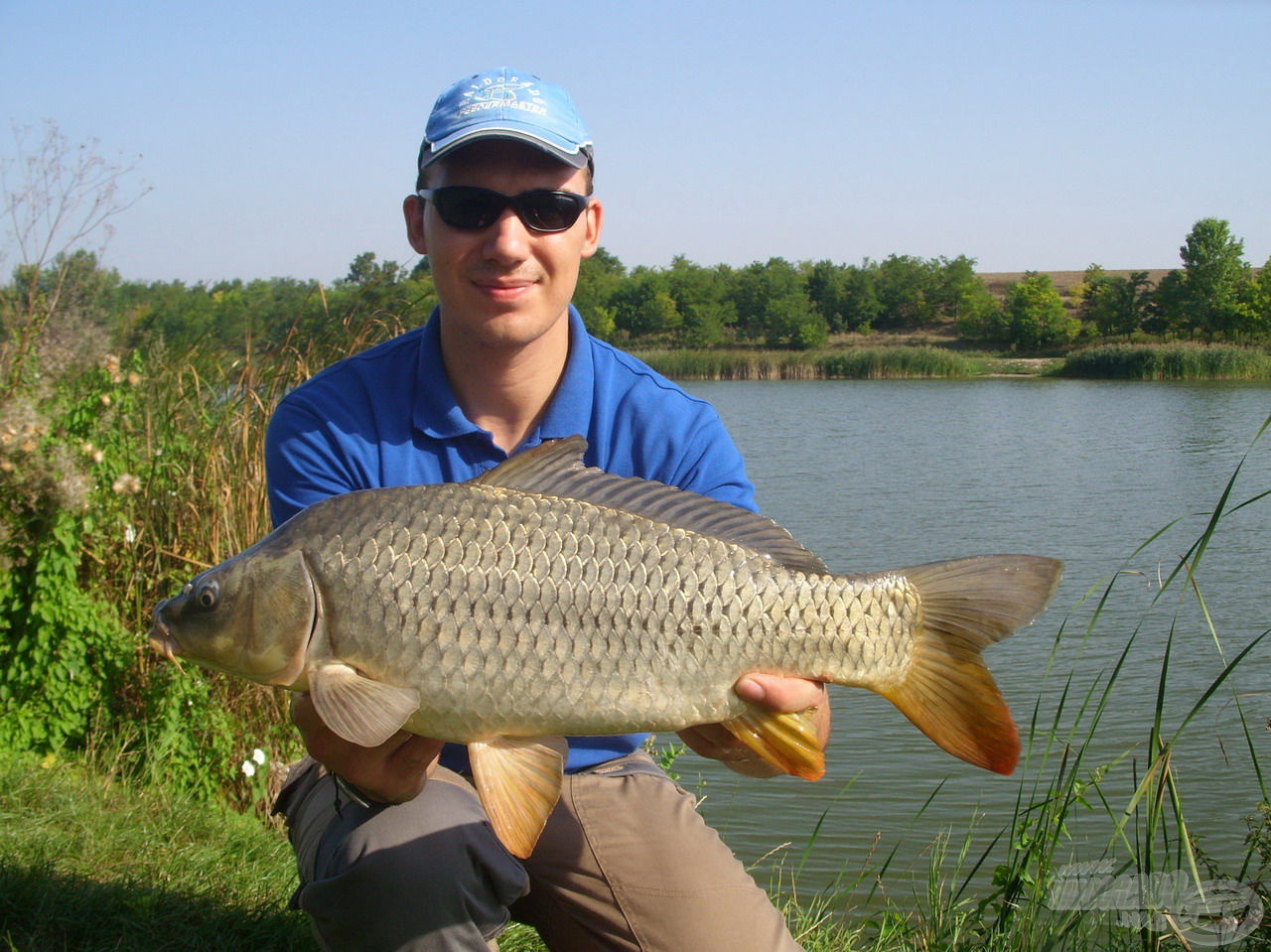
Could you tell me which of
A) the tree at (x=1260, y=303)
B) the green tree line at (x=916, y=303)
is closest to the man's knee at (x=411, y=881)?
the green tree line at (x=916, y=303)

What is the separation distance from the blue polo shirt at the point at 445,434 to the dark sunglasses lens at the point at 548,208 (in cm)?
27

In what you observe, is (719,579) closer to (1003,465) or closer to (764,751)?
(764,751)

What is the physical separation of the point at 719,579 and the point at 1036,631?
640cm

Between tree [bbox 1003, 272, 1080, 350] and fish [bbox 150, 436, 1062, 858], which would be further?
tree [bbox 1003, 272, 1080, 350]

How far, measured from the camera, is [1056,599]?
335 inches

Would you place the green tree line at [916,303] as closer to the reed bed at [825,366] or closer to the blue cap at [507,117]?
the reed bed at [825,366]

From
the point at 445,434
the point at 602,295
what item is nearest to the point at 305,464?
the point at 445,434

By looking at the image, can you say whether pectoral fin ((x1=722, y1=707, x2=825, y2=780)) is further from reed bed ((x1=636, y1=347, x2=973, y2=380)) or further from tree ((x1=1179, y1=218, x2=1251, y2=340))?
tree ((x1=1179, y1=218, x2=1251, y2=340))

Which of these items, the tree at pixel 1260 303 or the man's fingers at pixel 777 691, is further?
the tree at pixel 1260 303

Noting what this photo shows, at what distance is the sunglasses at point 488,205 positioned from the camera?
7.59ft

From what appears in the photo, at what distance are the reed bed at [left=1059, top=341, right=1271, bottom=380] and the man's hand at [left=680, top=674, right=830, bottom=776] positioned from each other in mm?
35250

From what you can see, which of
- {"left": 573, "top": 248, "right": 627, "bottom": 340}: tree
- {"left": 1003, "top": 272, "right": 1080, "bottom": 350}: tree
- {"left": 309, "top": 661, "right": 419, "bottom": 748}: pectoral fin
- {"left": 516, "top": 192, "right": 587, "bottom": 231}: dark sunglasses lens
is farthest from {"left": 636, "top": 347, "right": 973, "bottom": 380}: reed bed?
{"left": 309, "top": 661, "right": 419, "bottom": 748}: pectoral fin

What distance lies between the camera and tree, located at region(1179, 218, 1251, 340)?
5725 cm

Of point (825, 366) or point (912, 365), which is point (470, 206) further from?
point (825, 366)
